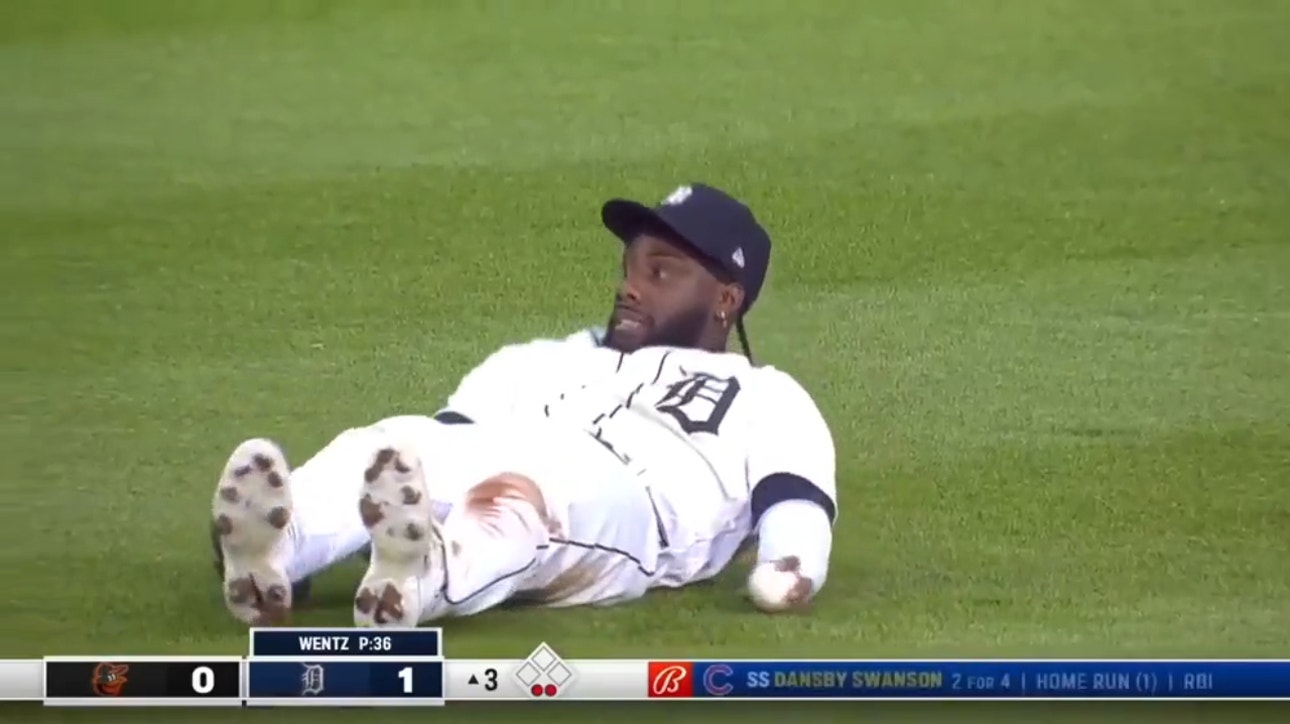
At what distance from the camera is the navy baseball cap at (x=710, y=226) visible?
2.30 m

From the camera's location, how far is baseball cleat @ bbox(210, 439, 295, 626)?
215cm

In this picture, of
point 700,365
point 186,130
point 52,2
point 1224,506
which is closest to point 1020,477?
point 1224,506

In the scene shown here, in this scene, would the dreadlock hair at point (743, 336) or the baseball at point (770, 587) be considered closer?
the baseball at point (770, 587)

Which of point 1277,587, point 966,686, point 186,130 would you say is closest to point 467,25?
point 186,130

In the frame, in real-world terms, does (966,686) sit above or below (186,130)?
below

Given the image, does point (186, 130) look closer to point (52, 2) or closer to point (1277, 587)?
point (52, 2)

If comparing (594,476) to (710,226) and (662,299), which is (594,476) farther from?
(710,226)

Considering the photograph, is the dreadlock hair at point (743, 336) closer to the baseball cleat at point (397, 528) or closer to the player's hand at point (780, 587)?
the player's hand at point (780, 587)

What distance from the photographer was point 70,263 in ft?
7.57

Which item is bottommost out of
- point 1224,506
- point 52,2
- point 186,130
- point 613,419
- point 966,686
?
point 966,686

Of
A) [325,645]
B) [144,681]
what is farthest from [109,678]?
[325,645]

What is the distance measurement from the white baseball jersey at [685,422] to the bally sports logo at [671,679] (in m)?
0.11

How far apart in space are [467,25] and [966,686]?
1.20 meters

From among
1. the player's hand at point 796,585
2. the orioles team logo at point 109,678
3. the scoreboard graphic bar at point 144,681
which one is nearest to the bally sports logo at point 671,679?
the player's hand at point 796,585
